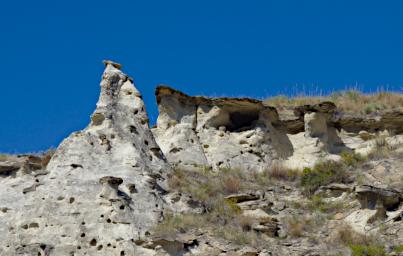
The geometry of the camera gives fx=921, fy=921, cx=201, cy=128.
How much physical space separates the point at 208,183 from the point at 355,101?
848 cm

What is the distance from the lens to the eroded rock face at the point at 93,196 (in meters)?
19.9

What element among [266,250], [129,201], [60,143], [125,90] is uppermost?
[125,90]

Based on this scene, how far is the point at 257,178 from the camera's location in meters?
25.2

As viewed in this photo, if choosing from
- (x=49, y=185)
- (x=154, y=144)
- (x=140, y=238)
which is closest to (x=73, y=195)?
(x=49, y=185)

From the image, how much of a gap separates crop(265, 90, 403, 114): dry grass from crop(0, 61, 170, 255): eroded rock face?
280 inches

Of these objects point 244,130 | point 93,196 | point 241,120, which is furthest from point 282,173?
point 93,196

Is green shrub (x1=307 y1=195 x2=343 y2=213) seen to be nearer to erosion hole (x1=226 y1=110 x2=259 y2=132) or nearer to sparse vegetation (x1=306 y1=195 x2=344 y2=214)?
sparse vegetation (x1=306 y1=195 x2=344 y2=214)

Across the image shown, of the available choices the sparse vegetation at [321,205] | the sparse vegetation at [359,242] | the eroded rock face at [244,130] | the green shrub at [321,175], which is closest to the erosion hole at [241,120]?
the eroded rock face at [244,130]

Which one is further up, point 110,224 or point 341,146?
point 341,146

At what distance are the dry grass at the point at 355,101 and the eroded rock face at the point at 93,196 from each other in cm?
711

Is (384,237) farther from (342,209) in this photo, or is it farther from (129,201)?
(129,201)

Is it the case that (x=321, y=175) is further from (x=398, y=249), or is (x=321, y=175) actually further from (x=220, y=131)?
(x=398, y=249)

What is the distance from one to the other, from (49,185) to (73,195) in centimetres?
83

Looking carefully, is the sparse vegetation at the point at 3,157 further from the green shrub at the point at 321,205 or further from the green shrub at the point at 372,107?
the green shrub at the point at 372,107
